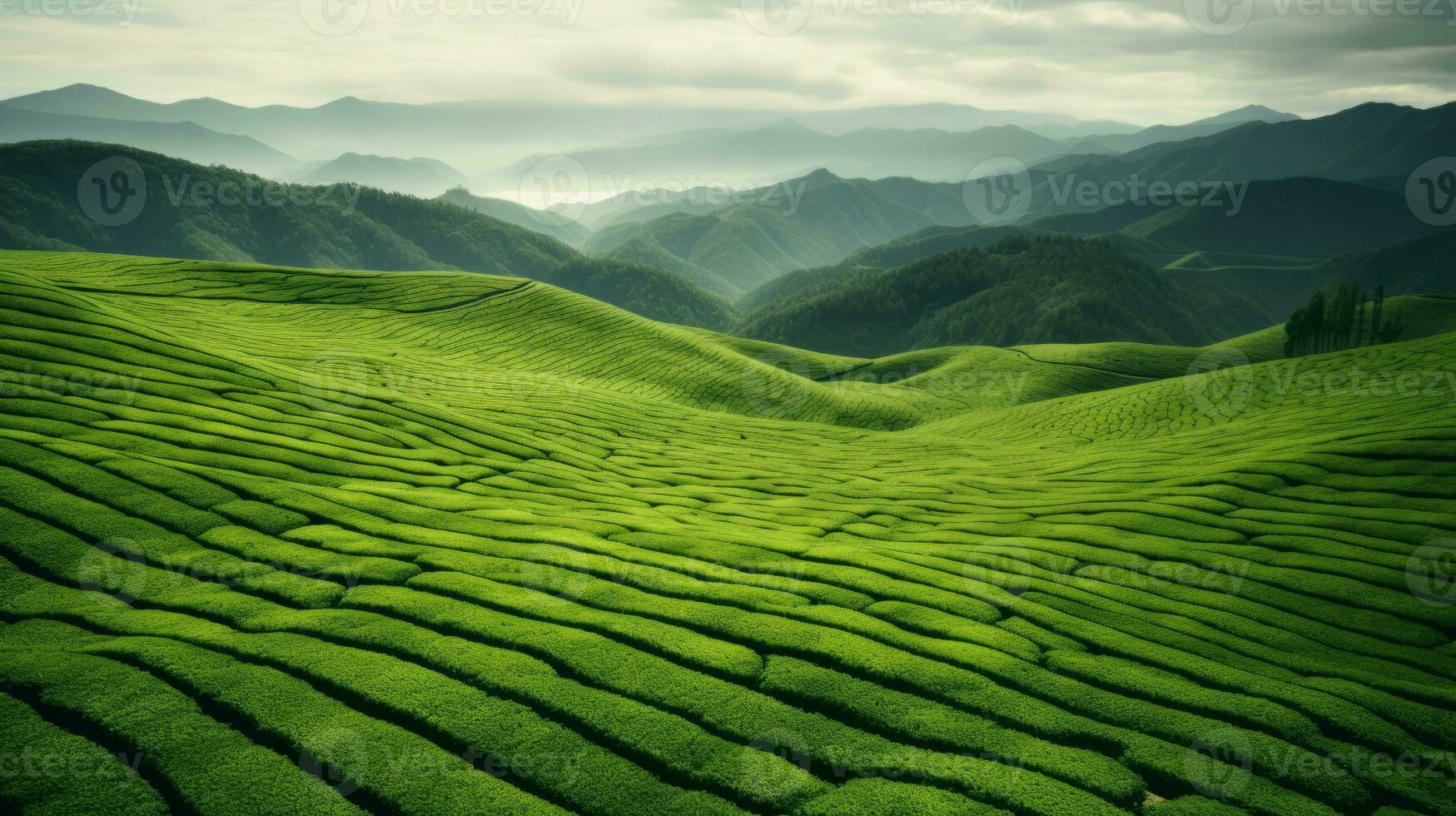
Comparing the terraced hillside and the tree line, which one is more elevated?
the tree line

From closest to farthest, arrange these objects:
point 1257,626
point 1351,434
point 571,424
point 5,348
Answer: point 1257,626 → point 5,348 → point 1351,434 → point 571,424

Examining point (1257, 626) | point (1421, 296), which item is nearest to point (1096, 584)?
point (1257, 626)

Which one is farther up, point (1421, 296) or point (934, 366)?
point (1421, 296)

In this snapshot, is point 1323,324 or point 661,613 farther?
point 1323,324

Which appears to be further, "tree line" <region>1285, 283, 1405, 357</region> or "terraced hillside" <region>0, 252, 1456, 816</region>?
"tree line" <region>1285, 283, 1405, 357</region>

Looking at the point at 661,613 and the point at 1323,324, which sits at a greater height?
the point at 1323,324

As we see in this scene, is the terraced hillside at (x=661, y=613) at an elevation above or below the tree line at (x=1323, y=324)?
below

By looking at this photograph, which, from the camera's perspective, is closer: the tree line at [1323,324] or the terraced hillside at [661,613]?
the terraced hillside at [661,613]

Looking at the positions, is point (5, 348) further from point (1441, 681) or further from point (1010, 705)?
point (1441, 681)
